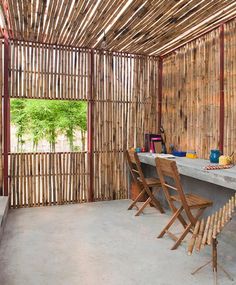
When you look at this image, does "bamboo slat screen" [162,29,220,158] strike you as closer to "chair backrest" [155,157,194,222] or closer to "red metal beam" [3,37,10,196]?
"chair backrest" [155,157,194,222]

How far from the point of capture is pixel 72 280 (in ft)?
7.82

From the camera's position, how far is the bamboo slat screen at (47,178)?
15.2ft

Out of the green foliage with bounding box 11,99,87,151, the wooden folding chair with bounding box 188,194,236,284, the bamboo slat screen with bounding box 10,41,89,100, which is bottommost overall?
the wooden folding chair with bounding box 188,194,236,284

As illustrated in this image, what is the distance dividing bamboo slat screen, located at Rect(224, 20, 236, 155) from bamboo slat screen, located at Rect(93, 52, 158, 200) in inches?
73.8

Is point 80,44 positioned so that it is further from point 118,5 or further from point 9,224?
point 9,224

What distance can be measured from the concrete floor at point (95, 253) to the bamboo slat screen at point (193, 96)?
1367 millimetres

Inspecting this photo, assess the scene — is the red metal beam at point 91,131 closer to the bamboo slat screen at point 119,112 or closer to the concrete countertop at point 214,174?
the bamboo slat screen at point 119,112

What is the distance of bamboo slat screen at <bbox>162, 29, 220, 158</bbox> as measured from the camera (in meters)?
3.87

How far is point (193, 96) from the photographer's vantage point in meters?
4.31

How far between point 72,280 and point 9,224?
1.79m

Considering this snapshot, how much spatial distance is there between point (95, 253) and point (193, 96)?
274 cm

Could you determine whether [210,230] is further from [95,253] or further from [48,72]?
[48,72]

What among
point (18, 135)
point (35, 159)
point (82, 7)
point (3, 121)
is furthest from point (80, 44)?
point (18, 135)

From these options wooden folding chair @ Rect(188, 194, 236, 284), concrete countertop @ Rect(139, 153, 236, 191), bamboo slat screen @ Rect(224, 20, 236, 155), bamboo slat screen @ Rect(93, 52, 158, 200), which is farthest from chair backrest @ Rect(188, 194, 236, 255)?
bamboo slat screen @ Rect(93, 52, 158, 200)
